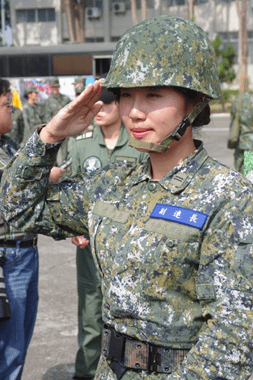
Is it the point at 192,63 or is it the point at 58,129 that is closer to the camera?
the point at 192,63

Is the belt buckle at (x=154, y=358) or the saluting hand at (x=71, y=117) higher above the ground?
the saluting hand at (x=71, y=117)

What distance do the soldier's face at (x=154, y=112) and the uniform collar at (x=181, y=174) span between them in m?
0.11

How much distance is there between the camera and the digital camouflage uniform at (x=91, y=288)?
3760 mm

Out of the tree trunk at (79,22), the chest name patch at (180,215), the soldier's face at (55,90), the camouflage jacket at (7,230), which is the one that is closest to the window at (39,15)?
the tree trunk at (79,22)

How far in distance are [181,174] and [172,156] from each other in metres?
0.08

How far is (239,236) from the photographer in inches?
59.5

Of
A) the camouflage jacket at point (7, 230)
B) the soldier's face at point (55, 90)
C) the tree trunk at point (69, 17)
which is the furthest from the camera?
the tree trunk at point (69, 17)

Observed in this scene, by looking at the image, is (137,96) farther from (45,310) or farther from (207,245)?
(45,310)

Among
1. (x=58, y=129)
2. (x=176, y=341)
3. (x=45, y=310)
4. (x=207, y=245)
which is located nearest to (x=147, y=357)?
(x=176, y=341)

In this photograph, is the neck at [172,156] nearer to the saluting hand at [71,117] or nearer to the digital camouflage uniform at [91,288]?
the saluting hand at [71,117]

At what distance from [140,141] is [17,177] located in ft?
1.39

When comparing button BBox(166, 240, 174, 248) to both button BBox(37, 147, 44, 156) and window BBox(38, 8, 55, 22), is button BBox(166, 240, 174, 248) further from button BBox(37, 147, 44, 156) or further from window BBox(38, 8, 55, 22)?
window BBox(38, 8, 55, 22)

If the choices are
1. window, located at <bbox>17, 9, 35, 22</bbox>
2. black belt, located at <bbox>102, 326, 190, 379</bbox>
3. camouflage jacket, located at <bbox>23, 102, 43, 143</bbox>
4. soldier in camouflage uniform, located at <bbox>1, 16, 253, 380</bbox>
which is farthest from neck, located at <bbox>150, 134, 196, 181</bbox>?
window, located at <bbox>17, 9, 35, 22</bbox>

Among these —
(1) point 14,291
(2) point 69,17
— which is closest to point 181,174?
(1) point 14,291
